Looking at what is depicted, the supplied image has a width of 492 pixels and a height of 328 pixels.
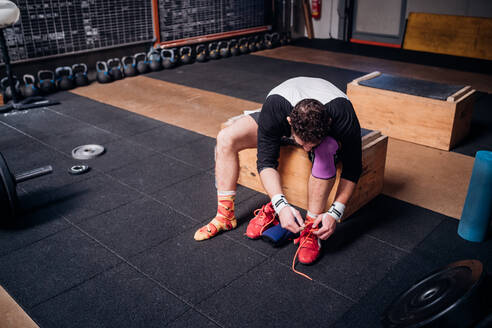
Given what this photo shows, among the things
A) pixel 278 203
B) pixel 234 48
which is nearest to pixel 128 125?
pixel 278 203

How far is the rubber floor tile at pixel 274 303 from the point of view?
5.36 feet

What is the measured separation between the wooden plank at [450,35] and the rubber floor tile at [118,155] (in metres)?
4.68

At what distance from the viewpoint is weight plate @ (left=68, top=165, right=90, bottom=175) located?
2754 mm

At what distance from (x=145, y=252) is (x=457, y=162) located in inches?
81.2

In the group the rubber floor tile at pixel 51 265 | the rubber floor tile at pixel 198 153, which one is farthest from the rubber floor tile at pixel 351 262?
the rubber floor tile at pixel 198 153

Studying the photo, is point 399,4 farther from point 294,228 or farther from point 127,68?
point 294,228

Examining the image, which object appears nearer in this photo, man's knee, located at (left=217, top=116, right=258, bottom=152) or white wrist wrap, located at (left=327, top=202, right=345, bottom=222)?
white wrist wrap, located at (left=327, top=202, right=345, bottom=222)

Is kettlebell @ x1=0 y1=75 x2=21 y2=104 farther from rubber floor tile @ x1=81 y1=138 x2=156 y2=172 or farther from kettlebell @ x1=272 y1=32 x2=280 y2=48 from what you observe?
kettlebell @ x1=272 y1=32 x2=280 y2=48

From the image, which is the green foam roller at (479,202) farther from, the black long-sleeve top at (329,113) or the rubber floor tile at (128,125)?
the rubber floor tile at (128,125)

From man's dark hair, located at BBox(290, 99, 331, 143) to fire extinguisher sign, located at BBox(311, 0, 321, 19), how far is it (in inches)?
239

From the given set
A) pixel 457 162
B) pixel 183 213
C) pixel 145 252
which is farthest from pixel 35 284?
pixel 457 162

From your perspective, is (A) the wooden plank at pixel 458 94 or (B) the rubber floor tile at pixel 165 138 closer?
(A) the wooden plank at pixel 458 94

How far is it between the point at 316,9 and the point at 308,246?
610 centimetres

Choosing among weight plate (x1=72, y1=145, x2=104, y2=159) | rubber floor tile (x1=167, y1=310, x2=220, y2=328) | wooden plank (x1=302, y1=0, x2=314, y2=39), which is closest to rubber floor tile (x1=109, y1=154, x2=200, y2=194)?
weight plate (x1=72, y1=145, x2=104, y2=159)
